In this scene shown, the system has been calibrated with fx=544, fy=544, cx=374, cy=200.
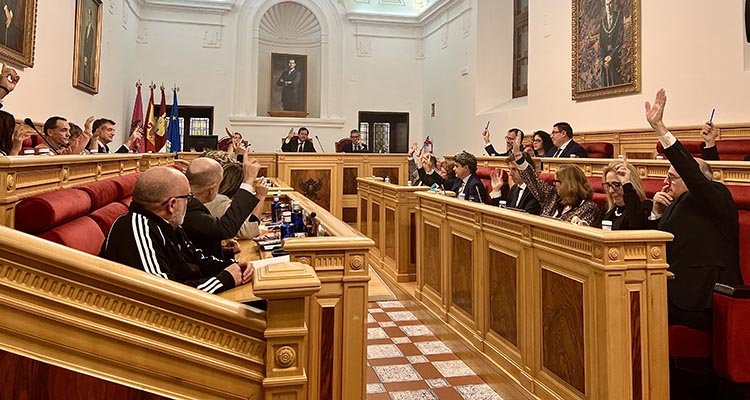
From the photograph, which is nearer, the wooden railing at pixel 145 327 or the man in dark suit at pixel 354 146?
the wooden railing at pixel 145 327

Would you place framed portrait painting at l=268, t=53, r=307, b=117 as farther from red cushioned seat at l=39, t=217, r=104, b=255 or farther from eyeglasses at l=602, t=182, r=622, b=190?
red cushioned seat at l=39, t=217, r=104, b=255

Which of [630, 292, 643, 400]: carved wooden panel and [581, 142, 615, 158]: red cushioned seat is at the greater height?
[581, 142, 615, 158]: red cushioned seat

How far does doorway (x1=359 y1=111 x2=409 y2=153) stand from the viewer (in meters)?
14.7

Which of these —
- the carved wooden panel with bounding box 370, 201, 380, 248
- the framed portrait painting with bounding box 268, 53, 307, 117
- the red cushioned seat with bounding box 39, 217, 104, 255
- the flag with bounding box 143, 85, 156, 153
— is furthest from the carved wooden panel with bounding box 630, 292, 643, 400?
the framed portrait painting with bounding box 268, 53, 307, 117

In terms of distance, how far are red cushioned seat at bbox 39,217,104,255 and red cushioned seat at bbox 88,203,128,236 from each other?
0.40 ft

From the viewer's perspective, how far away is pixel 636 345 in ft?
8.39

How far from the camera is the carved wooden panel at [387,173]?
10.5 meters

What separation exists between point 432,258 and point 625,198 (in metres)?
1.95

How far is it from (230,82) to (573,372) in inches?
477

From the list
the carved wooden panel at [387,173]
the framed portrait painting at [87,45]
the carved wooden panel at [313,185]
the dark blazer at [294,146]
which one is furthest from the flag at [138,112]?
the carved wooden panel at [387,173]

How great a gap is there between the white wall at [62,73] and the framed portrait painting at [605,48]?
300 inches

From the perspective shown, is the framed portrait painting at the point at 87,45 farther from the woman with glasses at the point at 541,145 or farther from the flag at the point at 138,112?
the woman with glasses at the point at 541,145

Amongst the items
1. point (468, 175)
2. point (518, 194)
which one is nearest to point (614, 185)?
point (518, 194)

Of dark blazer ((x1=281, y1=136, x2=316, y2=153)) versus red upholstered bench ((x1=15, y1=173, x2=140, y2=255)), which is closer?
red upholstered bench ((x1=15, y1=173, x2=140, y2=255))
